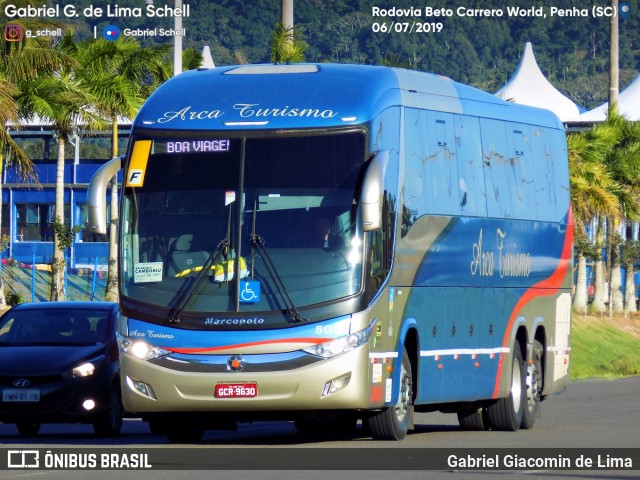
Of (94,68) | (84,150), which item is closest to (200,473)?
(94,68)

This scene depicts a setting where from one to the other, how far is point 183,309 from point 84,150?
11499 centimetres

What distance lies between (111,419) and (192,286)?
12.6 feet

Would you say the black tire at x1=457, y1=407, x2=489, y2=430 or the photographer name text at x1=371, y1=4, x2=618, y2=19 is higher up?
the photographer name text at x1=371, y1=4, x2=618, y2=19

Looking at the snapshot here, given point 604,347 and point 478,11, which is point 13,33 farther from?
point 478,11

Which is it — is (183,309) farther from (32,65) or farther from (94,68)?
(94,68)

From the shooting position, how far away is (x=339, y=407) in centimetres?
1528

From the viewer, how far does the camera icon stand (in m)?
34.4

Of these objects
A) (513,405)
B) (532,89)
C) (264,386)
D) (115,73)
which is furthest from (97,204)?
(532,89)

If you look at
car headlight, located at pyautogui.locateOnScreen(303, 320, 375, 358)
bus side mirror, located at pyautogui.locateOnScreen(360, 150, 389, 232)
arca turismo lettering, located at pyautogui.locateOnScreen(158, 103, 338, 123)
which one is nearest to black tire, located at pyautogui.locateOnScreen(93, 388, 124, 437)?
arca turismo lettering, located at pyautogui.locateOnScreen(158, 103, 338, 123)

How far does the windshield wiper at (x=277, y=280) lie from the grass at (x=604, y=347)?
26307mm

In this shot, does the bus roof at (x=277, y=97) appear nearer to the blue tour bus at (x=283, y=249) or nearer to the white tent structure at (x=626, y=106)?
the blue tour bus at (x=283, y=249)

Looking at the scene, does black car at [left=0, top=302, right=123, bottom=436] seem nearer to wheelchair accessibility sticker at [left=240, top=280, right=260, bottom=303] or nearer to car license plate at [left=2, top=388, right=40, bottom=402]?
car license plate at [left=2, top=388, right=40, bottom=402]

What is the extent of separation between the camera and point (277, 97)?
16.1 meters

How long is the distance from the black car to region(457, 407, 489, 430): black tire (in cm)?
415
